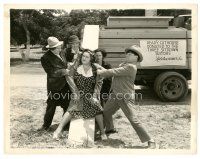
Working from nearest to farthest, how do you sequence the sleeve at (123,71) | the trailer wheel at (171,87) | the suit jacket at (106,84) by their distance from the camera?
the sleeve at (123,71)
the suit jacket at (106,84)
the trailer wheel at (171,87)

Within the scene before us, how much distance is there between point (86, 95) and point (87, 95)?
15mm

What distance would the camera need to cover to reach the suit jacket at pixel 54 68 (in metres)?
6.69

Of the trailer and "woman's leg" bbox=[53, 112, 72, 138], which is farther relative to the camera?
the trailer

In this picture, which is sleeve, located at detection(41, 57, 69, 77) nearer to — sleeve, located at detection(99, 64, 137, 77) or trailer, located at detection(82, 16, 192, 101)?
sleeve, located at detection(99, 64, 137, 77)

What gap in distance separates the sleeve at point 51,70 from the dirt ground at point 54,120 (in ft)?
1.98

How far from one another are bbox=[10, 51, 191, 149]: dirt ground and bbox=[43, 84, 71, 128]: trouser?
0.18 m

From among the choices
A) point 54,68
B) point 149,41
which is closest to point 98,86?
point 54,68

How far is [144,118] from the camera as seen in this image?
743 centimetres

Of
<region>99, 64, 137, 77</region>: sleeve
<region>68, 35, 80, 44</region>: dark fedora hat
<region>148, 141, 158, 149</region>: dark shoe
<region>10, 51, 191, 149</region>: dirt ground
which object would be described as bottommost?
<region>148, 141, 158, 149</region>: dark shoe

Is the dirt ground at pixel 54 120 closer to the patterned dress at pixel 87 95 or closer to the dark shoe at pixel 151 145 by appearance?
the dark shoe at pixel 151 145

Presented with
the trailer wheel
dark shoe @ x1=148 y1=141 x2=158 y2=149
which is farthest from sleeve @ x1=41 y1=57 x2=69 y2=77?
the trailer wheel

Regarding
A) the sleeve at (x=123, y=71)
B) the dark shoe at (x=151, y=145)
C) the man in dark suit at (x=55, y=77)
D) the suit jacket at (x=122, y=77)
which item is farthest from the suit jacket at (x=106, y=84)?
the dark shoe at (x=151, y=145)

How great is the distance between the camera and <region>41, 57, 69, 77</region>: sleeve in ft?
21.9
